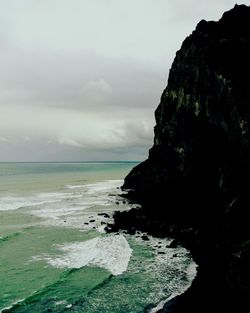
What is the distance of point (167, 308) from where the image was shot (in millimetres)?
17000

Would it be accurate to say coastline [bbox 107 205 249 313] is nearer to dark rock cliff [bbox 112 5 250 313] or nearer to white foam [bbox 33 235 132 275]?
dark rock cliff [bbox 112 5 250 313]

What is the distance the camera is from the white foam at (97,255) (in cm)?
2548

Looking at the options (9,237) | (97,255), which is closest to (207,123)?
(97,255)

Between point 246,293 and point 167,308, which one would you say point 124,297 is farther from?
point 246,293

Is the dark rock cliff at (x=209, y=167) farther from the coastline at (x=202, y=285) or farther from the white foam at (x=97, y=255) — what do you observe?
the white foam at (x=97, y=255)

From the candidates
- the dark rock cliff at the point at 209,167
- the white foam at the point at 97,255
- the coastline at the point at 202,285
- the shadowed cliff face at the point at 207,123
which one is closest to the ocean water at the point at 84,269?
the white foam at the point at 97,255

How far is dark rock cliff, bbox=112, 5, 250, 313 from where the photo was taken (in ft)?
60.7

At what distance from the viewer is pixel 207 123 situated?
3812cm

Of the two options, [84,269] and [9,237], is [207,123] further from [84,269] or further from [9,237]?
[9,237]

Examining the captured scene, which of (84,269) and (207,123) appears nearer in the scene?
(84,269)

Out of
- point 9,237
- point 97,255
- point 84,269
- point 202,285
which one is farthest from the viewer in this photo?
point 9,237

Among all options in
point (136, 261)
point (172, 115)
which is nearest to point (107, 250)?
point (136, 261)

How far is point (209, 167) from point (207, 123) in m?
5.68

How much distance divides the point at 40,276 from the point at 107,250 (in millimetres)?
6942
